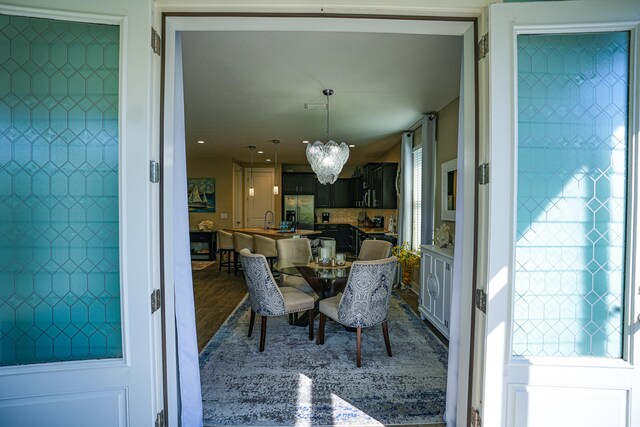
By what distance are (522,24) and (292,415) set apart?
8.29ft

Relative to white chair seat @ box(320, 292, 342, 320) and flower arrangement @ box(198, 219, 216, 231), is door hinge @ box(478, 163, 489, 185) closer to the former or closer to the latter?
white chair seat @ box(320, 292, 342, 320)

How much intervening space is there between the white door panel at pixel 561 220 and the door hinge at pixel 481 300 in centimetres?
3

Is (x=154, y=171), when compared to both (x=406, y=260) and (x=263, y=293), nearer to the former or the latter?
(x=263, y=293)

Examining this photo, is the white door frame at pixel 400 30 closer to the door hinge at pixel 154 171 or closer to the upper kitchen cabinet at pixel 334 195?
the door hinge at pixel 154 171

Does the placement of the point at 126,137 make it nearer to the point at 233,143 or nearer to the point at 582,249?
the point at 582,249

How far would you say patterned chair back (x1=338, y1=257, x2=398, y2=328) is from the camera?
2.55m

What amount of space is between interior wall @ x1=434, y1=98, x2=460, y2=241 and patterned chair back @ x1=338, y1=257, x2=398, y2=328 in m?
1.60

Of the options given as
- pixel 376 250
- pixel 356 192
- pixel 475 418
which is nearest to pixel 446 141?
pixel 376 250

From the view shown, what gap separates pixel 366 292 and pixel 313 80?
2.26 meters

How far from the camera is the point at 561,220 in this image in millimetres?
1387

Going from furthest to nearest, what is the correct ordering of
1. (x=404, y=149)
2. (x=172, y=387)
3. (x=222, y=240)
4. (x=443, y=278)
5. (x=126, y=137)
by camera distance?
(x=222, y=240) → (x=404, y=149) → (x=443, y=278) → (x=172, y=387) → (x=126, y=137)

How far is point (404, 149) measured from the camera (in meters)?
5.35

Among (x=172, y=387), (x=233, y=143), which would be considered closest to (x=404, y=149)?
(x=233, y=143)

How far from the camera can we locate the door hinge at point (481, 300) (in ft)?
4.56
